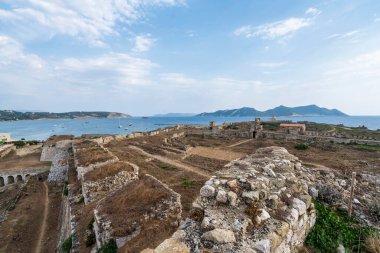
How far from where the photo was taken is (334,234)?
21.7ft

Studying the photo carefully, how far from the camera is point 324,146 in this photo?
32844 millimetres

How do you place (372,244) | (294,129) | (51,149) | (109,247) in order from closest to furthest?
(372,244)
(109,247)
(51,149)
(294,129)

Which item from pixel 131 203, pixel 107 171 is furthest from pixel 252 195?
pixel 107 171

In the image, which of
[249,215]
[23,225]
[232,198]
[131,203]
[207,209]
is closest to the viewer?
[249,215]

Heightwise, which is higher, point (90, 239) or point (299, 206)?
point (299, 206)

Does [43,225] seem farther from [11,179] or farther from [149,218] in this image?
[11,179]

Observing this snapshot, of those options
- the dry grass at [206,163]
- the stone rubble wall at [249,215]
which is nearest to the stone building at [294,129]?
the dry grass at [206,163]

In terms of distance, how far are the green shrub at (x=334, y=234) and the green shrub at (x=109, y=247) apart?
6061mm

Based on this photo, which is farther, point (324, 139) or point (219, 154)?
point (324, 139)

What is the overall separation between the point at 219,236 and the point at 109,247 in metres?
5.01

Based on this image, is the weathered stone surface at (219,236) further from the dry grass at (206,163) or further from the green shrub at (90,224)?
the dry grass at (206,163)

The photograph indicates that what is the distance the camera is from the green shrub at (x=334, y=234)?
598 cm

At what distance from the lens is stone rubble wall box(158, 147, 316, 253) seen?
401 cm

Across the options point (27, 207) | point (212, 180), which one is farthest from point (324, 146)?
point (27, 207)
